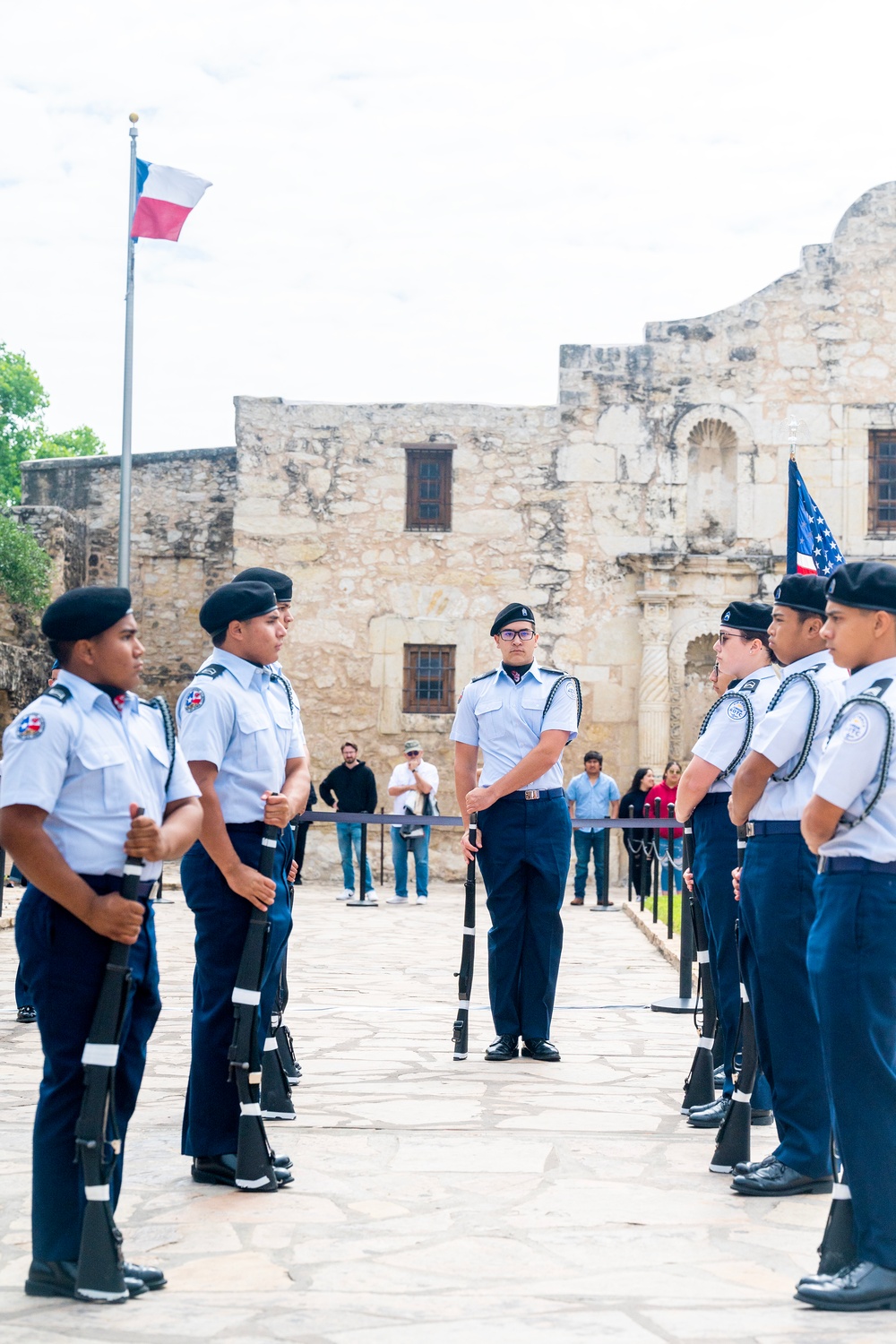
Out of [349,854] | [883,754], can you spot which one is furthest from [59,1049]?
[349,854]

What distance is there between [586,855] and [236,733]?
12.0 meters

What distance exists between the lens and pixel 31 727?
3445 mm

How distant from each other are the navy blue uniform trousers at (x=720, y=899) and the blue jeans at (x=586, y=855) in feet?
34.4

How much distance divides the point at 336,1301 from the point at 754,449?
1643 cm

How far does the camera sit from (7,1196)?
14.1 ft

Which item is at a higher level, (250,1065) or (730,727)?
(730,727)

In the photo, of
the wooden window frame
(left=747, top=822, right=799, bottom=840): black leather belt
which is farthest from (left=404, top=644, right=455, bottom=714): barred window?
(left=747, top=822, right=799, bottom=840): black leather belt

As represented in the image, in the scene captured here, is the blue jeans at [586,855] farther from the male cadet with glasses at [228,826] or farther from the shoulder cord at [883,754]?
the shoulder cord at [883,754]

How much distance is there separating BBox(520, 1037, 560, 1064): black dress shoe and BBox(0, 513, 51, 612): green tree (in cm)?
1243

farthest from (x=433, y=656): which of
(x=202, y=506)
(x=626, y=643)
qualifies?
(x=202, y=506)

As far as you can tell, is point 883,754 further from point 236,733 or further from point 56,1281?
point 56,1281

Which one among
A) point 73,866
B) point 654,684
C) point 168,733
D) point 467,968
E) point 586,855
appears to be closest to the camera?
point 73,866

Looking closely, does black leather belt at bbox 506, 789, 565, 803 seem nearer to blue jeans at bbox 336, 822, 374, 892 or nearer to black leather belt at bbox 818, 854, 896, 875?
black leather belt at bbox 818, 854, 896, 875

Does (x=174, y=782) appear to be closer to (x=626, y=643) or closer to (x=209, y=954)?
(x=209, y=954)
